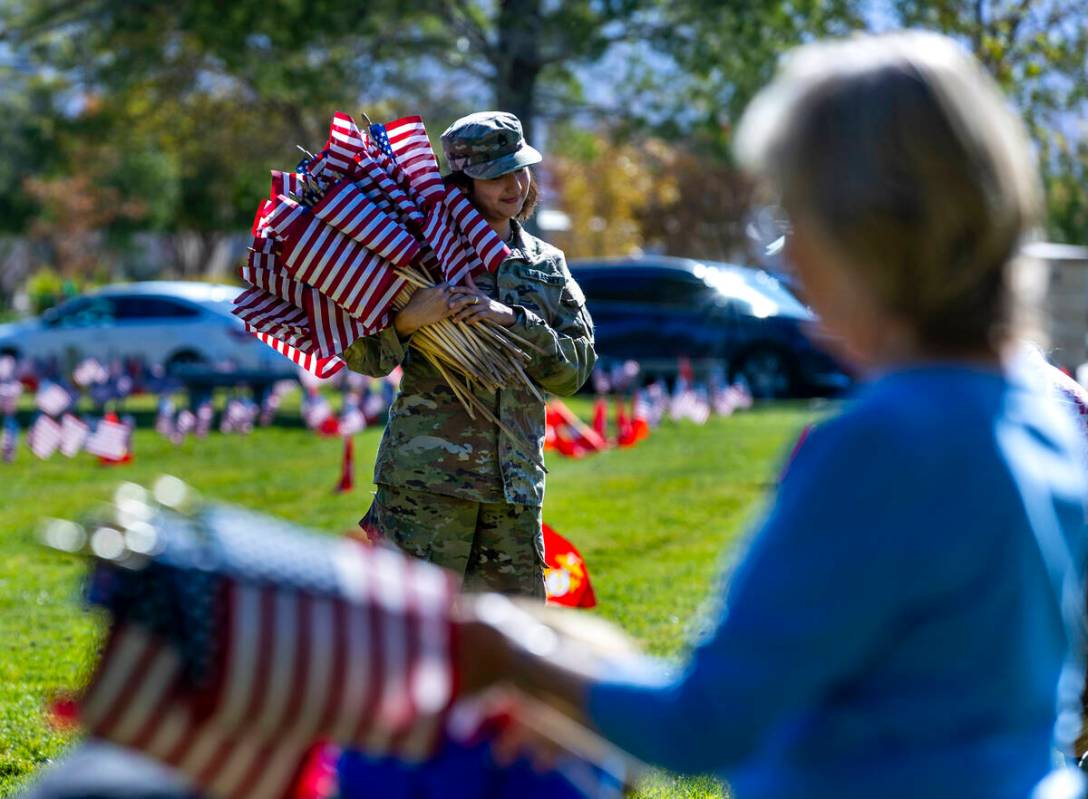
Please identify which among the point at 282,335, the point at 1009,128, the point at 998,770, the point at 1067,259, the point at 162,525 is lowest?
the point at 1067,259

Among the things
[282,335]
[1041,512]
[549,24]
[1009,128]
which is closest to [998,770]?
[1041,512]

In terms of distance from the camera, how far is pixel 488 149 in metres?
4.50

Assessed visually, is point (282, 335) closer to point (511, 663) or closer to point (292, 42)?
point (511, 663)

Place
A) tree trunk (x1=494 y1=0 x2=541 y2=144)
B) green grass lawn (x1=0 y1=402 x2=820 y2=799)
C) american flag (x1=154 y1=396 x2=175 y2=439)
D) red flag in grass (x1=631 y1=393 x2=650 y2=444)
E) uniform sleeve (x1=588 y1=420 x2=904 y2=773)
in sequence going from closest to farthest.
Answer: uniform sleeve (x1=588 y1=420 x2=904 y2=773)
green grass lawn (x1=0 y1=402 x2=820 y2=799)
red flag in grass (x1=631 y1=393 x2=650 y2=444)
american flag (x1=154 y1=396 x2=175 y2=439)
tree trunk (x1=494 y1=0 x2=541 y2=144)

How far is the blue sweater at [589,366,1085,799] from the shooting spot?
154 cm

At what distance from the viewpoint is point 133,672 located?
64.2 inches

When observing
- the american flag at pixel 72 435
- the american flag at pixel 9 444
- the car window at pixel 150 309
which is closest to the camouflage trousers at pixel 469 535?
the american flag at pixel 72 435

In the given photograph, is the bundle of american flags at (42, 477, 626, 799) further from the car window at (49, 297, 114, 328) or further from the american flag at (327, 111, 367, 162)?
the car window at (49, 297, 114, 328)

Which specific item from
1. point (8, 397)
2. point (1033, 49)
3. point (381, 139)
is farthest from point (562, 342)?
point (8, 397)

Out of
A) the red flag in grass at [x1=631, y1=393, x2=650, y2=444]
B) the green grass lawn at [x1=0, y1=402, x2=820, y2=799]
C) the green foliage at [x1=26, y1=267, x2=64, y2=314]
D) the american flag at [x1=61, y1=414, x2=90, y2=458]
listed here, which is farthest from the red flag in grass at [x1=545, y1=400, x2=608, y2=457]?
the green foliage at [x1=26, y1=267, x2=64, y2=314]

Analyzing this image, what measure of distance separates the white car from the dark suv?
18.1 ft

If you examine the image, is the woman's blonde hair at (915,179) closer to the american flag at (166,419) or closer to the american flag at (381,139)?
the american flag at (381,139)

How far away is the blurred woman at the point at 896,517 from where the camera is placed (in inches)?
60.7

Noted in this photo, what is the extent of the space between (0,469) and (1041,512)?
1422 cm
